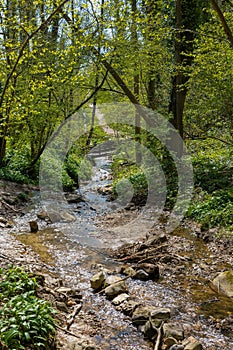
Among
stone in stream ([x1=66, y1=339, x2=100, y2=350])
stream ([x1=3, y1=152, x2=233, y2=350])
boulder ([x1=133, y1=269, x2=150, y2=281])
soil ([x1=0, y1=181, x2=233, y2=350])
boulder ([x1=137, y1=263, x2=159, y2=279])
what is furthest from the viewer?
boulder ([x1=137, y1=263, x2=159, y2=279])

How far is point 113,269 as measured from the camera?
21.3 ft

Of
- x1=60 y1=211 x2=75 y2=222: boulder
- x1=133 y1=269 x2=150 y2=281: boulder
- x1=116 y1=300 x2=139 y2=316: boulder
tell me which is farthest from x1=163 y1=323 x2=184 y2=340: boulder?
x1=60 y1=211 x2=75 y2=222: boulder

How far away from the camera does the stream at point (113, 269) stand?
4.29 metres

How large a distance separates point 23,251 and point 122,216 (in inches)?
179

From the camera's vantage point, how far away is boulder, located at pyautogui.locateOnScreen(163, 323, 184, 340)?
4141mm

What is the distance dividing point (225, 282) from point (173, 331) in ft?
6.13

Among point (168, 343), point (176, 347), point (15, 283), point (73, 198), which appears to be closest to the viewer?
point (176, 347)

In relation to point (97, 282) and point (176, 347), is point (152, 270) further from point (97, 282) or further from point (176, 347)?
point (176, 347)

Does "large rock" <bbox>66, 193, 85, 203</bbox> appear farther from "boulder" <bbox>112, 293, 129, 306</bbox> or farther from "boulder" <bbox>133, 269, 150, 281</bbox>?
"boulder" <bbox>112, 293, 129, 306</bbox>

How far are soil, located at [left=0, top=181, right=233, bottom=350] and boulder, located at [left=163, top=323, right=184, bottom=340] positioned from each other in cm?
60

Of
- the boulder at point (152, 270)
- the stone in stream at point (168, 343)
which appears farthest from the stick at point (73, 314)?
the boulder at point (152, 270)

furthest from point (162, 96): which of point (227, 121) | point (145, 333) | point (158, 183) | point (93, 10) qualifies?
point (145, 333)

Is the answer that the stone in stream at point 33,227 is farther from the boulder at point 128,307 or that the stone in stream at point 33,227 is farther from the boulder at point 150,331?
the boulder at point 150,331

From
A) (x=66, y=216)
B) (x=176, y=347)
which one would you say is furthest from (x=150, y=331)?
(x=66, y=216)
